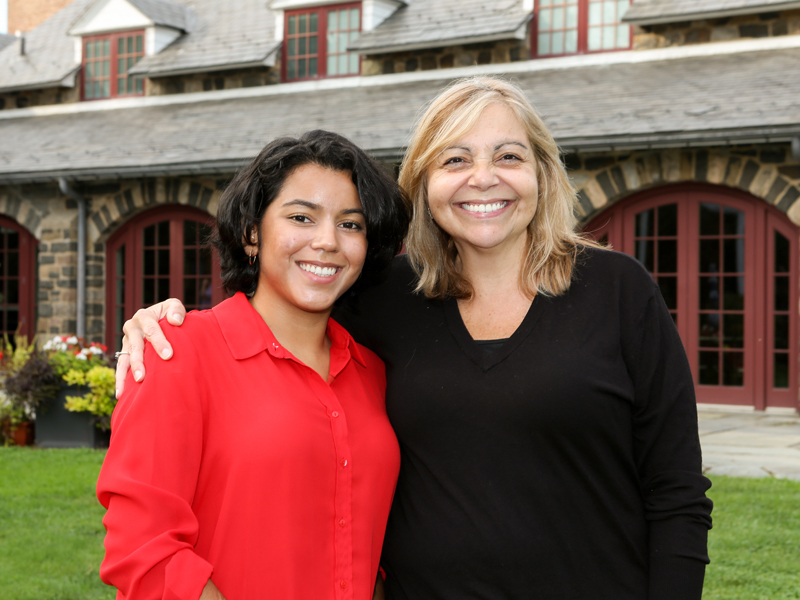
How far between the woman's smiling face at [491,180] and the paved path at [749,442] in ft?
16.5

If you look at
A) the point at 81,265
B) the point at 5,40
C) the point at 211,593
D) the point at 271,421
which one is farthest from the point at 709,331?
the point at 5,40

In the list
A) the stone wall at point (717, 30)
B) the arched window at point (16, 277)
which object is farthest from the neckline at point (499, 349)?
the arched window at point (16, 277)

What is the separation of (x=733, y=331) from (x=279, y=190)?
9266 millimetres

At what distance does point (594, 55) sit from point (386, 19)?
10.5 ft

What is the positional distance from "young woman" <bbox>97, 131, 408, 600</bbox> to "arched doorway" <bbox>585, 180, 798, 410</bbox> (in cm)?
834

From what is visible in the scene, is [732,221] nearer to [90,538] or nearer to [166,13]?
[90,538]

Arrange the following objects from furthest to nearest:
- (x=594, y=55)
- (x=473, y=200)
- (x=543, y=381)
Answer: (x=594, y=55)
(x=473, y=200)
(x=543, y=381)

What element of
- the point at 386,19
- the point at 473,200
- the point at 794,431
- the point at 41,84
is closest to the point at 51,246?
the point at 41,84

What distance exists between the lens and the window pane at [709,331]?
10406 millimetres

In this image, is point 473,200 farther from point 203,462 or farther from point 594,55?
point 594,55

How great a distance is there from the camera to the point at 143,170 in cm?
1180

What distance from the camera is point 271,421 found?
1854 mm

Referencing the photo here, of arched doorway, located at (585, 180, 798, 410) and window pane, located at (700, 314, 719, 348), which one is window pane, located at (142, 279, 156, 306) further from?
window pane, located at (700, 314, 719, 348)

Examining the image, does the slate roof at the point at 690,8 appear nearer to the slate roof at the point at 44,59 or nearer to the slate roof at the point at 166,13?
the slate roof at the point at 166,13
